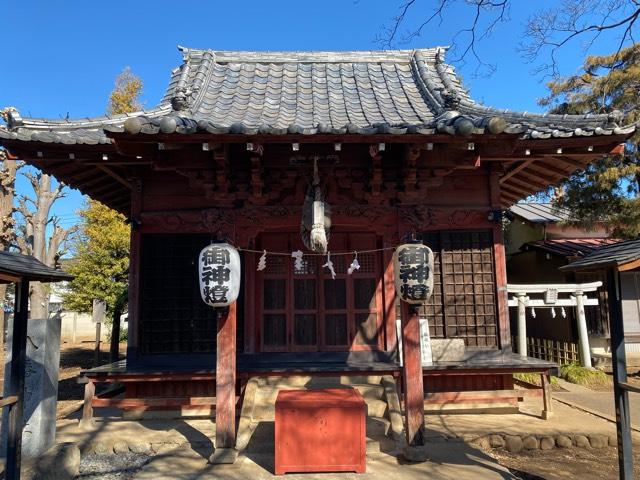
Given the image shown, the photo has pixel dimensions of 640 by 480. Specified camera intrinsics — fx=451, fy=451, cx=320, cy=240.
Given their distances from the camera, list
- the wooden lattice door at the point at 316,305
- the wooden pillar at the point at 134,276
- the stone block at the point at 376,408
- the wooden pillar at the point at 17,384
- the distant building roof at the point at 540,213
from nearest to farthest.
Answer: the wooden pillar at the point at 17,384 → the stone block at the point at 376,408 → the wooden pillar at the point at 134,276 → the wooden lattice door at the point at 316,305 → the distant building roof at the point at 540,213

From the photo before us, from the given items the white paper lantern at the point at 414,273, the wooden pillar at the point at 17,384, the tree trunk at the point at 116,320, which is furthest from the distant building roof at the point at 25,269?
the tree trunk at the point at 116,320

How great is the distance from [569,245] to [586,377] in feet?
17.2

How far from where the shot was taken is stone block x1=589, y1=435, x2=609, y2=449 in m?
7.21

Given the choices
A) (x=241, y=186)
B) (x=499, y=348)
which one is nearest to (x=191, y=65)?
(x=241, y=186)

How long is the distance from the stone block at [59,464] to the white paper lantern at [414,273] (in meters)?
4.87

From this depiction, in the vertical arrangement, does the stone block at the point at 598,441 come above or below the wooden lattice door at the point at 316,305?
below

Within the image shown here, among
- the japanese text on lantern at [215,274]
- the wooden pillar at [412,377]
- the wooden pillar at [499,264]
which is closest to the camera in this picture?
the japanese text on lantern at [215,274]

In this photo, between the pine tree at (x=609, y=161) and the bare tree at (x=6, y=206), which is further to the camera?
the bare tree at (x=6, y=206)

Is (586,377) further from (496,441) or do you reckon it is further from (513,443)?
(496,441)

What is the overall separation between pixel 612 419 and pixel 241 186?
780 cm

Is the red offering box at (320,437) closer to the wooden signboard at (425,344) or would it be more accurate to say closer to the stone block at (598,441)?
the wooden signboard at (425,344)

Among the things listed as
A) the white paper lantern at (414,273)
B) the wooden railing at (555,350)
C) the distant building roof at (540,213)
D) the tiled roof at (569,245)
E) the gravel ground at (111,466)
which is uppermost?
the distant building roof at (540,213)

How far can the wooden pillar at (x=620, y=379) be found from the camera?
4.71 meters

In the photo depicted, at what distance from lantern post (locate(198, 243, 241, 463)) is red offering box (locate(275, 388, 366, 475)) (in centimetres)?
95
